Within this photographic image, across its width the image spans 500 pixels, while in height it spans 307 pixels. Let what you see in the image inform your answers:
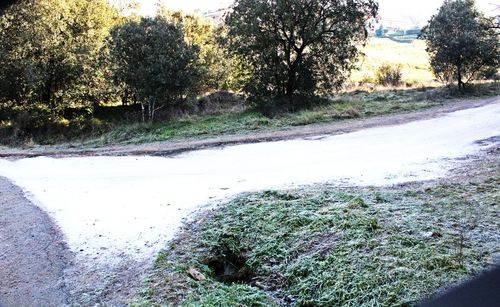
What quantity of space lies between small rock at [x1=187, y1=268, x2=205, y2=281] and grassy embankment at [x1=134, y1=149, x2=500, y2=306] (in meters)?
0.06

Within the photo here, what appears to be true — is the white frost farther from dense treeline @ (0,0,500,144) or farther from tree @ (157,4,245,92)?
tree @ (157,4,245,92)

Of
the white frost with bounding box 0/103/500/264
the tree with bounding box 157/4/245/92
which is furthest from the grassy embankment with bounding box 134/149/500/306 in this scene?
the tree with bounding box 157/4/245/92

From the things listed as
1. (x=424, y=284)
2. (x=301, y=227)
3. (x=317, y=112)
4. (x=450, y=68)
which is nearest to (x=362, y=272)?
(x=424, y=284)

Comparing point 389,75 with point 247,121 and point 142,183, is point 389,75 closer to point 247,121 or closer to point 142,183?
point 247,121

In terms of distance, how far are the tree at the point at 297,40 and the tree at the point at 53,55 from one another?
9210 millimetres

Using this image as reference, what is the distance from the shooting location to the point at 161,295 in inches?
188

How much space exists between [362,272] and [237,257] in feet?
5.90

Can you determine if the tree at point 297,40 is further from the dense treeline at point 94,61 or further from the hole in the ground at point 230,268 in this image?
the hole in the ground at point 230,268

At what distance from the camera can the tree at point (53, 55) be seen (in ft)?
79.1

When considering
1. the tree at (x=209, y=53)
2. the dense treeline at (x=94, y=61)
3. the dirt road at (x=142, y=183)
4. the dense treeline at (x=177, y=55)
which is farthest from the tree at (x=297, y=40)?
the dirt road at (x=142, y=183)

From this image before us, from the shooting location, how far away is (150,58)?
20609 mm

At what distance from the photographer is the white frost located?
23.0 feet

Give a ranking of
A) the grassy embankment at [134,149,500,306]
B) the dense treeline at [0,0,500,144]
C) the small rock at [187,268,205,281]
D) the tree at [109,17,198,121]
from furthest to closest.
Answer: the dense treeline at [0,0,500,144] < the tree at [109,17,198,121] < the small rock at [187,268,205,281] < the grassy embankment at [134,149,500,306]

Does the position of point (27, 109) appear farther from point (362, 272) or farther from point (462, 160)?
point (362, 272)
